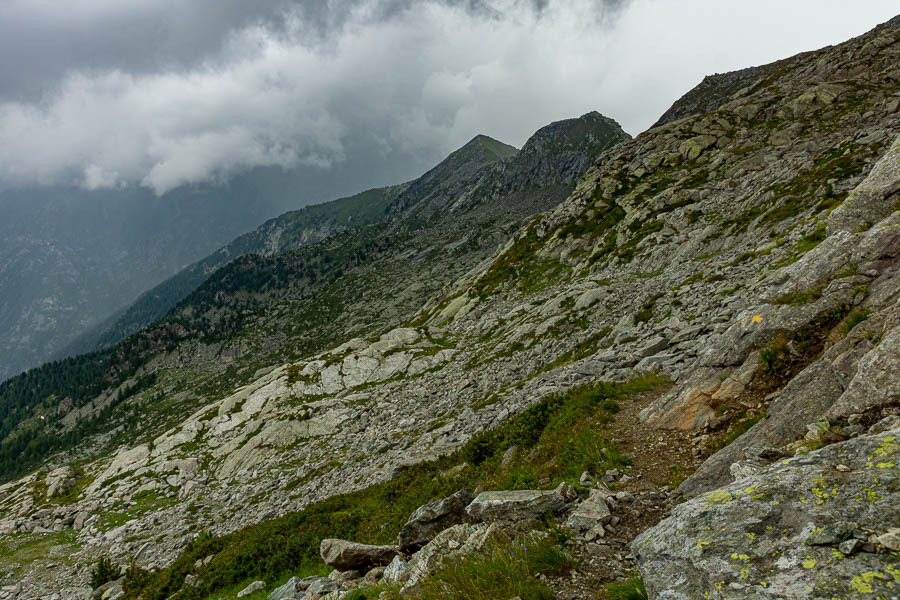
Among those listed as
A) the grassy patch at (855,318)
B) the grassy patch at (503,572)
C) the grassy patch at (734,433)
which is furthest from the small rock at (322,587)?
the grassy patch at (855,318)

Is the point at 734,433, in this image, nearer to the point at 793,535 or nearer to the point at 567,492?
the point at 567,492

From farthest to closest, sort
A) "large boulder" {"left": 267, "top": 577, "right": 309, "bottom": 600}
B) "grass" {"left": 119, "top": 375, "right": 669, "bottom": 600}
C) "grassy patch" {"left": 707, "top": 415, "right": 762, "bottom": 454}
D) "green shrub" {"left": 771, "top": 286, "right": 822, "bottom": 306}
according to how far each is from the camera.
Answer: "grass" {"left": 119, "top": 375, "right": 669, "bottom": 600}, "green shrub" {"left": 771, "top": 286, "right": 822, "bottom": 306}, "large boulder" {"left": 267, "top": 577, "right": 309, "bottom": 600}, "grassy patch" {"left": 707, "top": 415, "right": 762, "bottom": 454}

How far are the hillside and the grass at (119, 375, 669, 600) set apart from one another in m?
0.15

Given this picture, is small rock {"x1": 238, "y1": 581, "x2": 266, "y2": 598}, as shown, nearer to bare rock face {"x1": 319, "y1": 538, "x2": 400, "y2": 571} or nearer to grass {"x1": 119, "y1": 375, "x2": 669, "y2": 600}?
grass {"x1": 119, "y1": 375, "x2": 669, "y2": 600}

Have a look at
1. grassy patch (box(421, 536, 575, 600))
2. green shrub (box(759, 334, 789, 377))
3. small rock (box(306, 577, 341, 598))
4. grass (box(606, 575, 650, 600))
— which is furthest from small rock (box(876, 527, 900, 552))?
small rock (box(306, 577, 341, 598))

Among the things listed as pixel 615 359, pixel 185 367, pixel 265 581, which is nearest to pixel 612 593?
pixel 265 581

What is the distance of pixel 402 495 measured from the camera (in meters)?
17.9

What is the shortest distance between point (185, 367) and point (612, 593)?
212m

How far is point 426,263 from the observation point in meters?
190

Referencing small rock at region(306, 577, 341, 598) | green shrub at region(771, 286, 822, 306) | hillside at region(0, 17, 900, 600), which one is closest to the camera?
hillside at region(0, 17, 900, 600)

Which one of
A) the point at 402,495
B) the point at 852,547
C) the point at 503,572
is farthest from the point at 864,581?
the point at 402,495

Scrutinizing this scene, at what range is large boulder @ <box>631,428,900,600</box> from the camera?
128 inches

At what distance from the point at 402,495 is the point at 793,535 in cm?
1666

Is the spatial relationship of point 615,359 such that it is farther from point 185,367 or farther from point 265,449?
point 185,367
